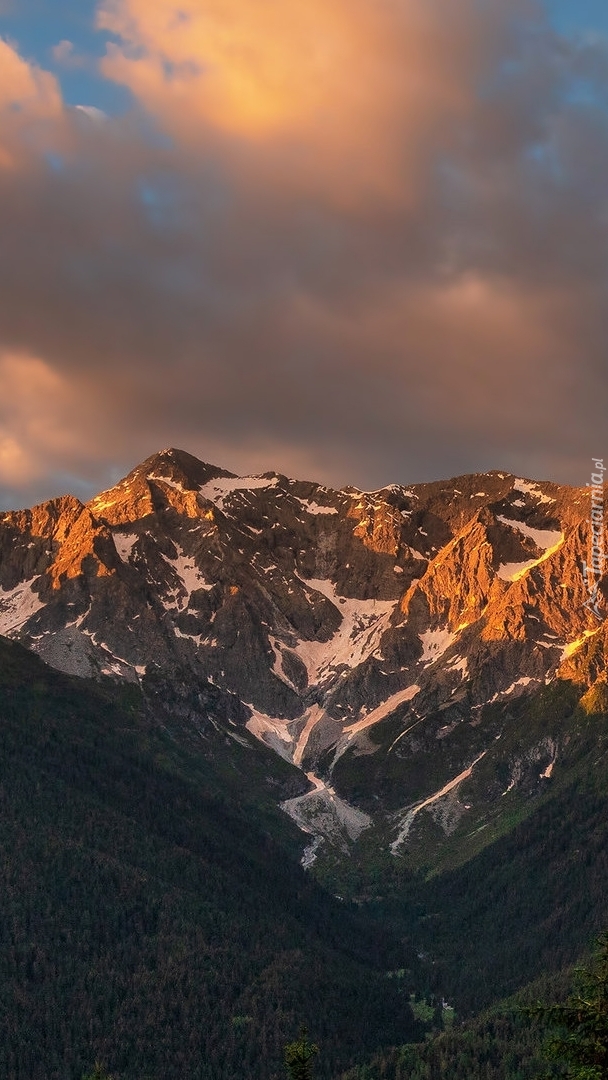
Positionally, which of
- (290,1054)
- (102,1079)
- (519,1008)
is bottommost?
(102,1079)

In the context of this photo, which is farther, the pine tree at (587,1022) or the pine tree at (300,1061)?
the pine tree at (300,1061)

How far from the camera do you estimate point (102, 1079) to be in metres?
100

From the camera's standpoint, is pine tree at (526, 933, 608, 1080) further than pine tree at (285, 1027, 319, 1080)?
No

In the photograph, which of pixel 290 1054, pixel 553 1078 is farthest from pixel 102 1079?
pixel 553 1078

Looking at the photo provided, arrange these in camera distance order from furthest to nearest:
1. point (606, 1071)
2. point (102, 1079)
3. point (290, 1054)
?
1. point (102, 1079)
2. point (290, 1054)
3. point (606, 1071)

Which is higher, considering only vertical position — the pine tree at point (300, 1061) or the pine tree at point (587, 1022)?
the pine tree at point (587, 1022)

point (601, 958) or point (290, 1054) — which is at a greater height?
point (601, 958)

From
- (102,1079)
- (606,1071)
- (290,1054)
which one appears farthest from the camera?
(102,1079)

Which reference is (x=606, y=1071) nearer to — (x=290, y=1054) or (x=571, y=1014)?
(x=571, y=1014)

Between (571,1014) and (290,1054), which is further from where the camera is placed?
(290,1054)

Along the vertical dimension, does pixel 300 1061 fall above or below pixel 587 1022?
below

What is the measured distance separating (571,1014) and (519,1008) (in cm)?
227

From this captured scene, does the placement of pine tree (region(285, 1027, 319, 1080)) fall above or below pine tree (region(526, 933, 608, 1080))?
below

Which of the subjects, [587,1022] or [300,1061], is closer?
[587,1022]
